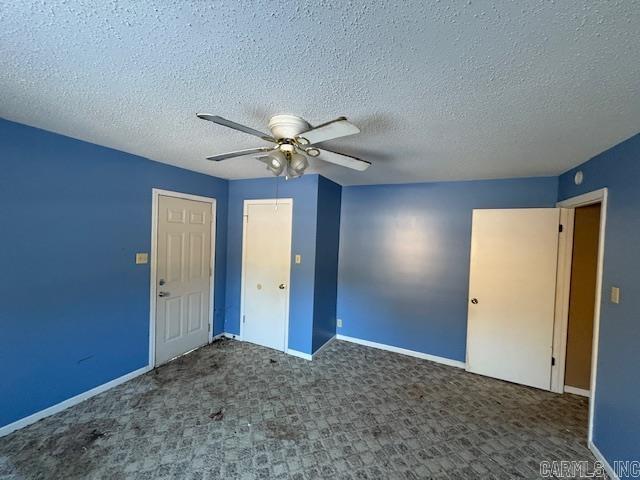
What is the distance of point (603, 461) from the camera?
1878 mm

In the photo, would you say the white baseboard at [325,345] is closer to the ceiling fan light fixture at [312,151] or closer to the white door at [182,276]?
the white door at [182,276]

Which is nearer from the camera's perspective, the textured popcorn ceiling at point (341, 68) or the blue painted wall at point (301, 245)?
the textured popcorn ceiling at point (341, 68)

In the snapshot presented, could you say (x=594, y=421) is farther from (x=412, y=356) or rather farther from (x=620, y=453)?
(x=412, y=356)

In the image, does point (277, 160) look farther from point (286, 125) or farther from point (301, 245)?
point (301, 245)

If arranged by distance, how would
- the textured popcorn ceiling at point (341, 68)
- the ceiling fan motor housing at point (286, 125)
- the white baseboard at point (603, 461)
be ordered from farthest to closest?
the white baseboard at point (603, 461) → the ceiling fan motor housing at point (286, 125) → the textured popcorn ceiling at point (341, 68)

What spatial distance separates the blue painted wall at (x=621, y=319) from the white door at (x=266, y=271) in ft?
9.66

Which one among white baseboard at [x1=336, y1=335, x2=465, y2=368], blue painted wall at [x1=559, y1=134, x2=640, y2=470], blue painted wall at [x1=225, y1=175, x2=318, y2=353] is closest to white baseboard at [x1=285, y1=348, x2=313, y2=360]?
blue painted wall at [x1=225, y1=175, x2=318, y2=353]

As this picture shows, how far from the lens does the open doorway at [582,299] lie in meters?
2.73

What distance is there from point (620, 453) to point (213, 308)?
159 inches

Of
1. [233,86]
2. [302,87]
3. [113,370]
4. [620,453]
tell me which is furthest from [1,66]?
[620,453]

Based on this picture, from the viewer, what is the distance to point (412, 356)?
3.51 m

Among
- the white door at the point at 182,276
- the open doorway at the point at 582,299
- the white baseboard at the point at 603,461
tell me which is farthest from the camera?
the white door at the point at 182,276

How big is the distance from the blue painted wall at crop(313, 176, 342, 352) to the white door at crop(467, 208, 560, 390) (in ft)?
5.78

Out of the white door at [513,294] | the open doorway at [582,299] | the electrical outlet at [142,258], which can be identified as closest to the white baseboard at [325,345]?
the white door at [513,294]
